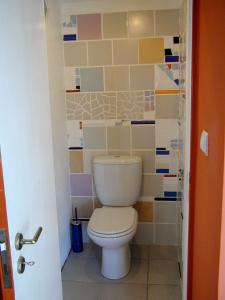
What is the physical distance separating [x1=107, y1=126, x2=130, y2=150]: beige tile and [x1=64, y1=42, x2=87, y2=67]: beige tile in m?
0.58

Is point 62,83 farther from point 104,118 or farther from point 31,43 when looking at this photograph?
point 31,43

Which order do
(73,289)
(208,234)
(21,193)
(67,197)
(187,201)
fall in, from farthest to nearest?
(67,197) → (73,289) → (187,201) → (208,234) → (21,193)

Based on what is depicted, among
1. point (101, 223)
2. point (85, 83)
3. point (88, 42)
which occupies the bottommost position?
point (101, 223)

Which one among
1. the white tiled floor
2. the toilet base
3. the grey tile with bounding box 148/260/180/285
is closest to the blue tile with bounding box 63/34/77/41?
the toilet base

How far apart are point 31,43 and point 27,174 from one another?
49cm

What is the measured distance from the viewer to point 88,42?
260 centimetres

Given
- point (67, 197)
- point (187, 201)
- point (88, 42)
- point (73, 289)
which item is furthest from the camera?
point (67, 197)

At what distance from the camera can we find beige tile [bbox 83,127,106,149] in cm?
272

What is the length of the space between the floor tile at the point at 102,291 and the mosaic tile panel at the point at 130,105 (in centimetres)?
128

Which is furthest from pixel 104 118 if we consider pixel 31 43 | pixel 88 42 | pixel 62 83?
pixel 31 43

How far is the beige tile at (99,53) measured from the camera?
259 cm

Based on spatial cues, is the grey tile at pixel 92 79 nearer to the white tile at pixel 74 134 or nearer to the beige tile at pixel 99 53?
the beige tile at pixel 99 53

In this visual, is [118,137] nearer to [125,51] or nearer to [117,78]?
[117,78]

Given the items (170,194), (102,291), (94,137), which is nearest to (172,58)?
(94,137)
